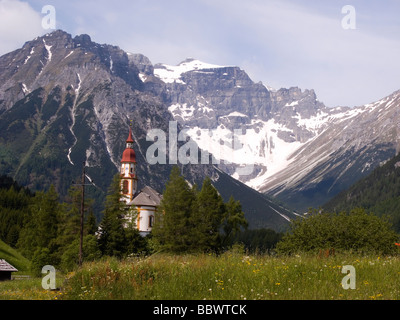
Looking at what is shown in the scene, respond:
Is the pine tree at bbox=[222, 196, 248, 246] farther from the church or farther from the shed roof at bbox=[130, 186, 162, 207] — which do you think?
the church

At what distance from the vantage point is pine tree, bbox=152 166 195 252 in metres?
79.1

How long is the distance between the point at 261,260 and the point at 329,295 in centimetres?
572

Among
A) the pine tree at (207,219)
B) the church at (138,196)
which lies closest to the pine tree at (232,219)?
the pine tree at (207,219)

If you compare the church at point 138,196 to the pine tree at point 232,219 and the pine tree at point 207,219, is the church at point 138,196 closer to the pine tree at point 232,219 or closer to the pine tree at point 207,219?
the pine tree at point 232,219

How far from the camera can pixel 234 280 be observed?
828 inches

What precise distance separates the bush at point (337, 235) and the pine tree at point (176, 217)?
2368 cm

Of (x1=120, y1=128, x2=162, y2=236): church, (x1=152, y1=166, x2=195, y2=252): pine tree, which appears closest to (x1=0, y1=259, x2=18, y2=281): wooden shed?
(x1=152, y1=166, x2=195, y2=252): pine tree

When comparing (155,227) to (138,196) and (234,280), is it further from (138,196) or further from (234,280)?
(234,280)

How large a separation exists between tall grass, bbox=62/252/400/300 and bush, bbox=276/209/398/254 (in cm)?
2663
